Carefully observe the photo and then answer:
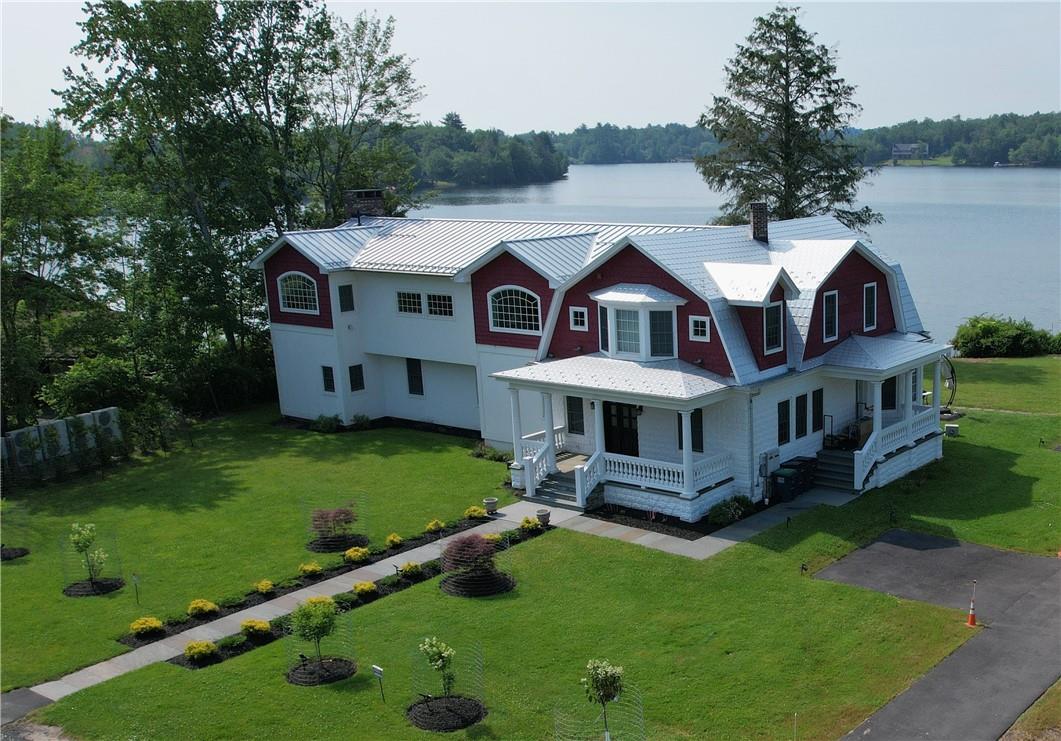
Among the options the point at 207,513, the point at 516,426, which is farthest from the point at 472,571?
the point at 207,513

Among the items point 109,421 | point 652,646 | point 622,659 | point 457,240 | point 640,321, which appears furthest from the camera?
point 457,240

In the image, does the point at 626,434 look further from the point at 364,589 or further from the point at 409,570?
the point at 364,589

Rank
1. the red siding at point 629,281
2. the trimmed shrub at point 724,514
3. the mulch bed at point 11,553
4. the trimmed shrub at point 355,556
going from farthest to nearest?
the red siding at point 629,281, the trimmed shrub at point 724,514, the mulch bed at point 11,553, the trimmed shrub at point 355,556

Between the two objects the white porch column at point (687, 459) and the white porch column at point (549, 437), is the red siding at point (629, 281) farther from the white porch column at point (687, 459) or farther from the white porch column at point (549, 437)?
the white porch column at point (687, 459)

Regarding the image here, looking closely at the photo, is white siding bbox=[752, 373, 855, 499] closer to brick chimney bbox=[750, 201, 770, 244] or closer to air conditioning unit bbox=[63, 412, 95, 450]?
brick chimney bbox=[750, 201, 770, 244]

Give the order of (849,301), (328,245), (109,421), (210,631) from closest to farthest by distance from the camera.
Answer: (210,631), (849,301), (109,421), (328,245)

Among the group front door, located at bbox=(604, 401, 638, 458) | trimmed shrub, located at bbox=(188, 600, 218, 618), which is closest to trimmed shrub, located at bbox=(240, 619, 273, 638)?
trimmed shrub, located at bbox=(188, 600, 218, 618)

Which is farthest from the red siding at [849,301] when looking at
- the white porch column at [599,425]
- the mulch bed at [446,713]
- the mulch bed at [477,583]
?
the mulch bed at [446,713]

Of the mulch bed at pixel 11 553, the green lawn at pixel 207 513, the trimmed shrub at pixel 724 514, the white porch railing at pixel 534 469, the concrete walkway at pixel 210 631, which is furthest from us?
the white porch railing at pixel 534 469
